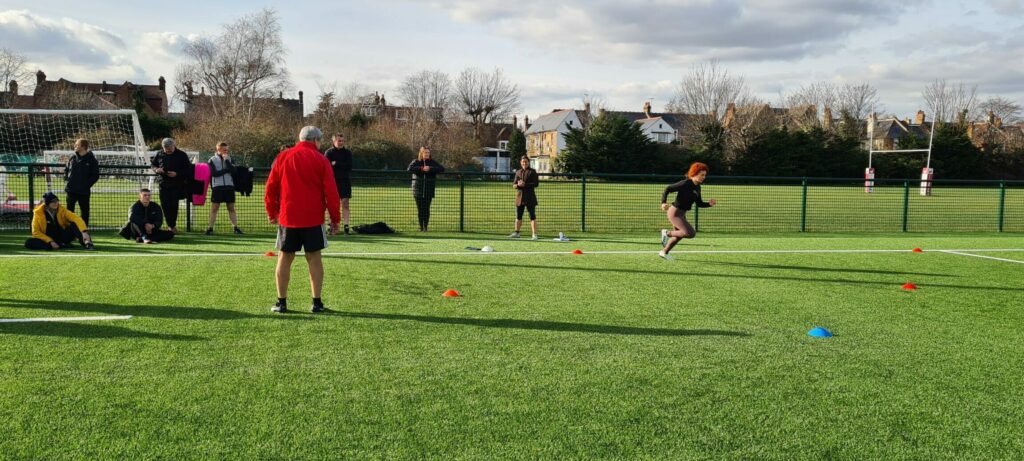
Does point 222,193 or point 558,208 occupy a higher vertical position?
point 222,193

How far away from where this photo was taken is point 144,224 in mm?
11750

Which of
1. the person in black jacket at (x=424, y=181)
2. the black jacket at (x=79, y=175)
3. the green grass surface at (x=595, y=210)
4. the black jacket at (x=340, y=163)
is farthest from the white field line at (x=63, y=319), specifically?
the green grass surface at (x=595, y=210)

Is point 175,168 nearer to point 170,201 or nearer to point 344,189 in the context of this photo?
point 170,201

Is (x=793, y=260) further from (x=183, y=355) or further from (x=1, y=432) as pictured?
(x=1, y=432)

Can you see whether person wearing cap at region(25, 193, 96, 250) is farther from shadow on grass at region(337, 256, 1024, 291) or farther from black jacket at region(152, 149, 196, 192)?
shadow on grass at region(337, 256, 1024, 291)

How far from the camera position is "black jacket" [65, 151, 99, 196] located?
39.3 ft

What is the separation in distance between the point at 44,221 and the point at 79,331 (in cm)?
618

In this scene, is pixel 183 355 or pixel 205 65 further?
pixel 205 65

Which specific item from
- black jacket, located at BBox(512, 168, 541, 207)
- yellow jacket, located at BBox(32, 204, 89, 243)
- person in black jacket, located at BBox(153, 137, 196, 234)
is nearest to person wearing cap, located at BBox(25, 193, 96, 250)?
yellow jacket, located at BBox(32, 204, 89, 243)

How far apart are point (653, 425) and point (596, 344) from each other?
5.64ft

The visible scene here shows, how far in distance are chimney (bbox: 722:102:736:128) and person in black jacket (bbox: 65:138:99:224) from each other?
181ft

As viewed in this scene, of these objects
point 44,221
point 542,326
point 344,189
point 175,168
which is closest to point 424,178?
point 344,189

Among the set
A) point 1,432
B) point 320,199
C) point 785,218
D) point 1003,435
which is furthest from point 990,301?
point 785,218

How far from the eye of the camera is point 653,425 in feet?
12.1
